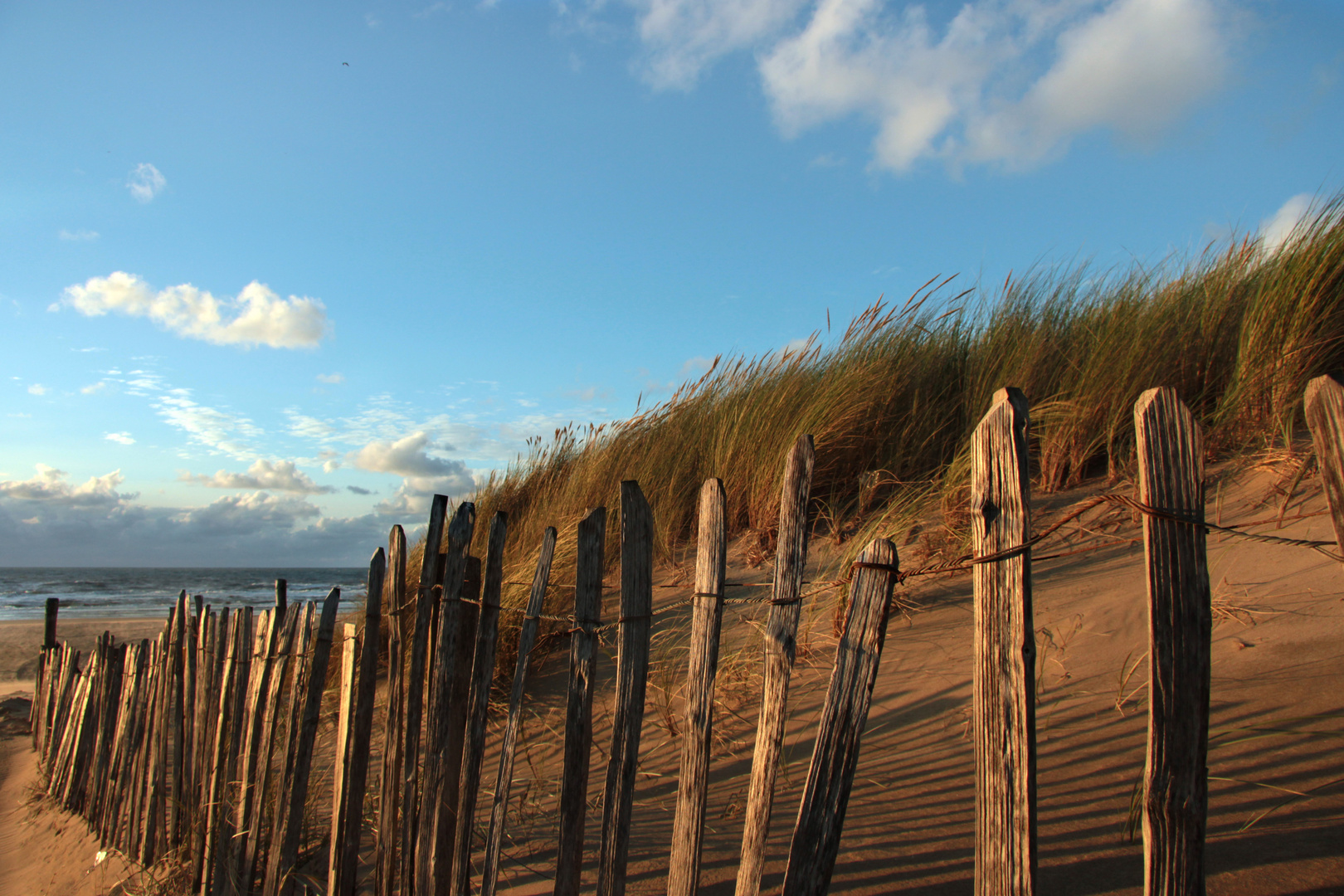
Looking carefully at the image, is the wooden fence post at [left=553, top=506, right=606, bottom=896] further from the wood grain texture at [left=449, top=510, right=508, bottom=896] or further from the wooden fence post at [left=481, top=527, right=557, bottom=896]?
the wood grain texture at [left=449, top=510, right=508, bottom=896]

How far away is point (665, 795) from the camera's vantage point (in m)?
3.00

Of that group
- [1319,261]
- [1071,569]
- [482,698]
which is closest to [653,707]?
[482,698]

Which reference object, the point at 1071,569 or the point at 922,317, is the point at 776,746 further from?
the point at 922,317

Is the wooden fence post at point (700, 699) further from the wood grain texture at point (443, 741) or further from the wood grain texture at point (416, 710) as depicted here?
the wood grain texture at point (416, 710)

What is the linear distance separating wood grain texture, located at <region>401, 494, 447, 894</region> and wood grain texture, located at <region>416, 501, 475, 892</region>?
0.05m

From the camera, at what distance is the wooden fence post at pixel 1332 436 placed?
96cm

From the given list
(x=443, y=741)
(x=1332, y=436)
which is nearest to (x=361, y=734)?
(x=443, y=741)

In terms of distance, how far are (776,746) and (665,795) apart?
179 cm

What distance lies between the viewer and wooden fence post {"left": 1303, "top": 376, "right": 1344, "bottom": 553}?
0.96m

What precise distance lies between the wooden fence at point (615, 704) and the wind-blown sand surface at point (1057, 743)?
1.69 ft

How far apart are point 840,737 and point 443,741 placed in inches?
52.6

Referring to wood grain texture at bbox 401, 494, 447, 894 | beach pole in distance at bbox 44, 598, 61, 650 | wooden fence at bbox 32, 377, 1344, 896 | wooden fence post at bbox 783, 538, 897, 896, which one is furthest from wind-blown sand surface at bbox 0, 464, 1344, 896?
beach pole in distance at bbox 44, 598, 61, 650

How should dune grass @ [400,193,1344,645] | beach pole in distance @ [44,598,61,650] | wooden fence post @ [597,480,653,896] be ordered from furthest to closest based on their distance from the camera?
beach pole in distance @ [44,598,61,650], dune grass @ [400,193,1344,645], wooden fence post @ [597,480,653,896]

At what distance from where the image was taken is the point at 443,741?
2.16m
